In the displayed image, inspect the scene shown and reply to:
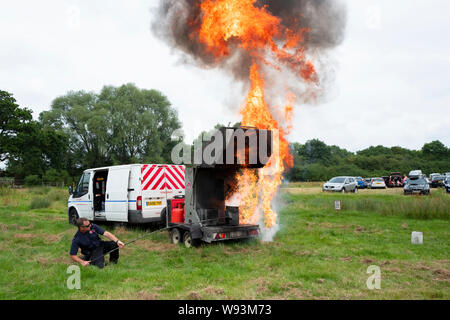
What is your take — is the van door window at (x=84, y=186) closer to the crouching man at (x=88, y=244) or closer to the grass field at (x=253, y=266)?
the grass field at (x=253, y=266)

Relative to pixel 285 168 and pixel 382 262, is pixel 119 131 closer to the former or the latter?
pixel 285 168

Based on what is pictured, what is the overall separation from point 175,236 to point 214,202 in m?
1.53

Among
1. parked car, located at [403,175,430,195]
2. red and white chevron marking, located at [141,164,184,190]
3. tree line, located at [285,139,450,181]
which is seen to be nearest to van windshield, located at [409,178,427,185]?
parked car, located at [403,175,430,195]

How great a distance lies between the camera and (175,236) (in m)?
9.66

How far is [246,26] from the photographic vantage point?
975cm

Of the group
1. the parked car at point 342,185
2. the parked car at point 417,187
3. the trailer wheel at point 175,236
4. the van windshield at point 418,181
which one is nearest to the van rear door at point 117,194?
the trailer wheel at point 175,236

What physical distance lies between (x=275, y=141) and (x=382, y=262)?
4048 millimetres

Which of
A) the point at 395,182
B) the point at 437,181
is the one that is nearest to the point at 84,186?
the point at 437,181

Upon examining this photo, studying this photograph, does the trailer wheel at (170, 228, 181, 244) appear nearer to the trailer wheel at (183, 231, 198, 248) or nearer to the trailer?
the trailer

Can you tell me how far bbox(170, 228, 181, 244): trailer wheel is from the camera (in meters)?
9.43

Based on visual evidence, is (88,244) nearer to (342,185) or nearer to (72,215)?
(72,215)

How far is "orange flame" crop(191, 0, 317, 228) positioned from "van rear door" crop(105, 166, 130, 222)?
4546mm

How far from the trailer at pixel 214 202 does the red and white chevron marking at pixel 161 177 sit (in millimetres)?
1871
